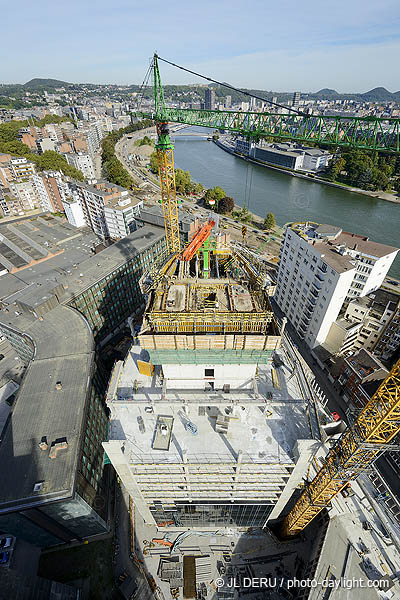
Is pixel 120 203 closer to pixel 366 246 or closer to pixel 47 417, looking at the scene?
pixel 47 417

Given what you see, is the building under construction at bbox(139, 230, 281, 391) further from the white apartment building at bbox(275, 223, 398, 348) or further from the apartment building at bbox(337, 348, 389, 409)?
the apartment building at bbox(337, 348, 389, 409)

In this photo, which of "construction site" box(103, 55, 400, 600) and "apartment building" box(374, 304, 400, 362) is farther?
"apartment building" box(374, 304, 400, 362)

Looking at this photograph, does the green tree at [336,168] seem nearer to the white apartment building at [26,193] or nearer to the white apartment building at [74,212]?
the white apartment building at [74,212]

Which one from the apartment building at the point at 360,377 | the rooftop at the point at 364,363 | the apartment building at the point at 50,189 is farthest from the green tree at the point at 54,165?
the apartment building at the point at 360,377

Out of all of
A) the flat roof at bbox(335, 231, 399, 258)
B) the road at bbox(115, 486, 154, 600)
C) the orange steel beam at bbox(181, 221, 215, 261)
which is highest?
the orange steel beam at bbox(181, 221, 215, 261)

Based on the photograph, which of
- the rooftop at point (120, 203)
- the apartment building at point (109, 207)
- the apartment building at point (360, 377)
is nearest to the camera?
the apartment building at point (360, 377)

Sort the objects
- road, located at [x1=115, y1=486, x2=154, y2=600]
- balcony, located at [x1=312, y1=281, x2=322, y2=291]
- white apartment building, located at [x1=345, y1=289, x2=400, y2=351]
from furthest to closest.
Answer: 1. white apartment building, located at [x1=345, y1=289, x2=400, y2=351]
2. balcony, located at [x1=312, y1=281, x2=322, y2=291]
3. road, located at [x1=115, y1=486, x2=154, y2=600]

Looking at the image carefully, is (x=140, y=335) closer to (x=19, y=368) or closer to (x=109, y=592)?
(x=109, y=592)

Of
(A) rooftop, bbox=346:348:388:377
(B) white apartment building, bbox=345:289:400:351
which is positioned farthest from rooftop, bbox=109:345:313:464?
(B) white apartment building, bbox=345:289:400:351
